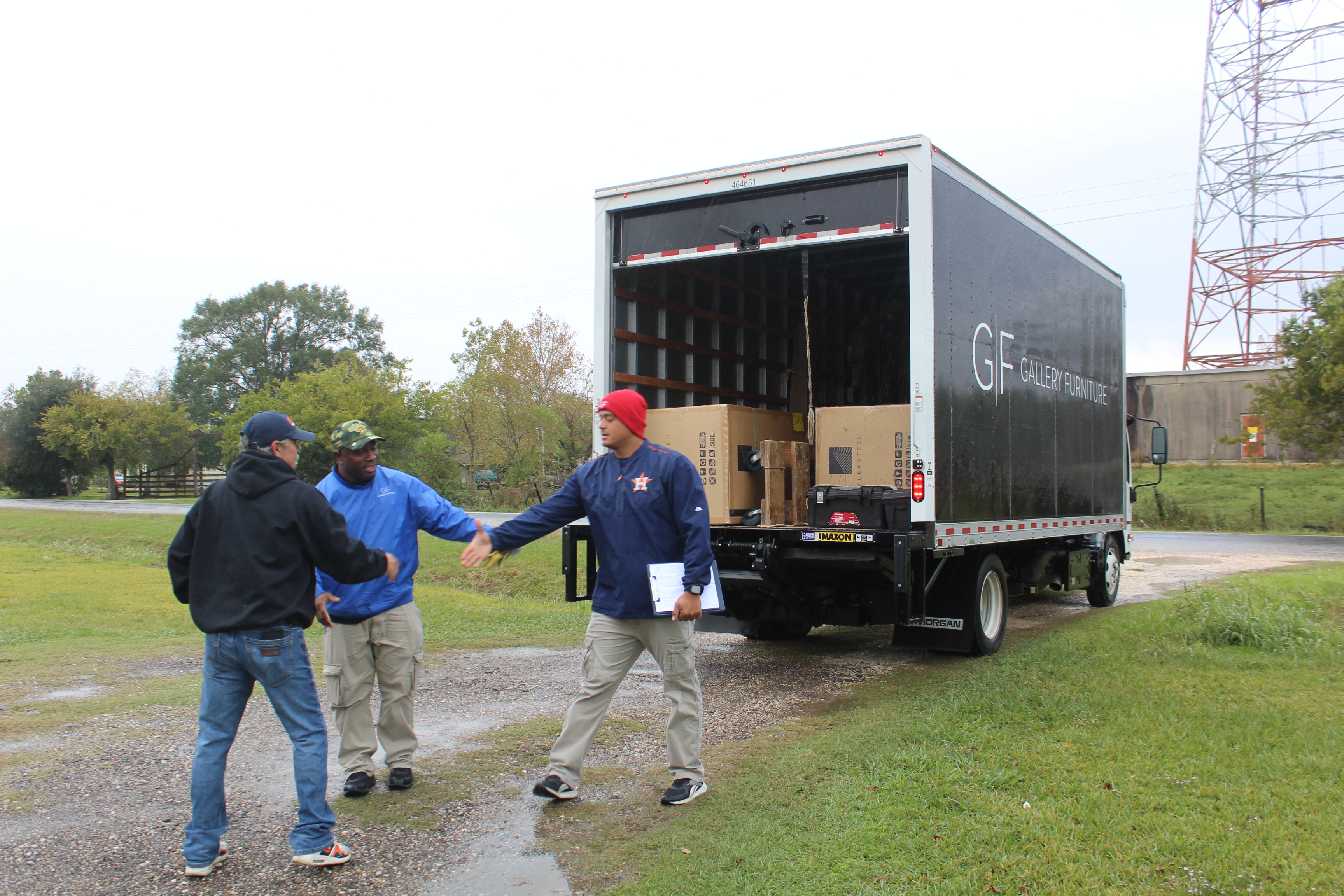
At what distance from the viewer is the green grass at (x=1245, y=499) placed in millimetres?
23656

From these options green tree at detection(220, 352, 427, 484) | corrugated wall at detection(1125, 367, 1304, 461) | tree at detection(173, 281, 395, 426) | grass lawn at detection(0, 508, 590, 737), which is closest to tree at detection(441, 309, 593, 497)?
green tree at detection(220, 352, 427, 484)

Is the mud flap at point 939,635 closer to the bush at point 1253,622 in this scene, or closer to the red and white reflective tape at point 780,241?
the bush at point 1253,622

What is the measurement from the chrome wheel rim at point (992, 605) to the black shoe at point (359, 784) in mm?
5293

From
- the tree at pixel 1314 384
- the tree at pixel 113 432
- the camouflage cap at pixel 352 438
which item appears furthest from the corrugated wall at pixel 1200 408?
the tree at pixel 113 432

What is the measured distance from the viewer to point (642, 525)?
4.39m

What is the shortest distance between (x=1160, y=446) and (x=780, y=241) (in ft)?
22.9

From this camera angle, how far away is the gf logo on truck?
7363 millimetres

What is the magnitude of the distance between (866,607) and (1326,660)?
11.1 ft

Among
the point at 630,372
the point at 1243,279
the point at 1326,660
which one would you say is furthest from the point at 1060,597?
the point at 1243,279

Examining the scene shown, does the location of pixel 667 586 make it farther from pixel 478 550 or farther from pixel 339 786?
pixel 339 786

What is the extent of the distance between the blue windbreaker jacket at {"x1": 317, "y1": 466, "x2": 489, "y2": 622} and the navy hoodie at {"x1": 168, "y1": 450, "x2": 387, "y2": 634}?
2.34 feet

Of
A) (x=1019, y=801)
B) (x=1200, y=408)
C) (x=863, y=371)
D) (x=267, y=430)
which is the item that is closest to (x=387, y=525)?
(x=267, y=430)

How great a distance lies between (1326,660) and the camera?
7094 millimetres

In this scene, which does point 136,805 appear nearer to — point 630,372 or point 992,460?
point 630,372
